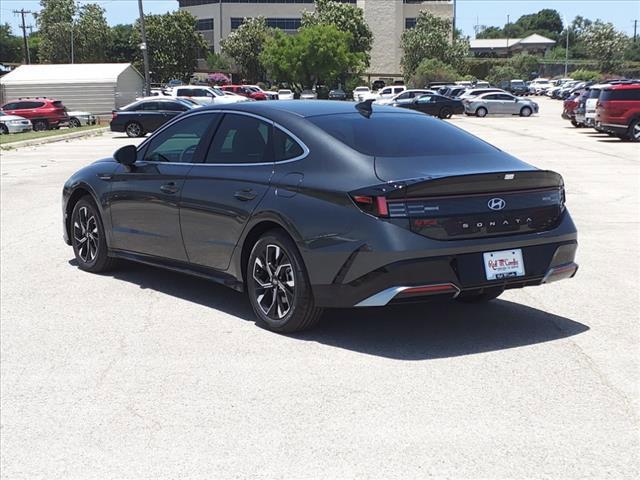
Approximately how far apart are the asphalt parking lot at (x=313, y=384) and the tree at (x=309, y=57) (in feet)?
229

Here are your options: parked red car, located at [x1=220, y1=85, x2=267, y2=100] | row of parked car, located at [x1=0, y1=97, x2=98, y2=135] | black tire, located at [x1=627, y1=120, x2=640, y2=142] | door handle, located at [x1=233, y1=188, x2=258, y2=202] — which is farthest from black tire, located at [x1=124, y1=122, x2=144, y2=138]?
door handle, located at [x1=233, y1=188, x2=258, y2=202]

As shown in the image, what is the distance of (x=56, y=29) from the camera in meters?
102

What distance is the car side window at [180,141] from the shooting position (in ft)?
23.3

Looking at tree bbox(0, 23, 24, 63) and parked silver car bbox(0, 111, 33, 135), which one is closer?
parked silver car bbox(0, 111, 33, 135)

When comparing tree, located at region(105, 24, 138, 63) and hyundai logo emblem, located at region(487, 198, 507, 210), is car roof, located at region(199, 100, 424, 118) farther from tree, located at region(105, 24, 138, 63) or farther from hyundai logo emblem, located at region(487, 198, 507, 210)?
tree, located at region(105, 24, 138, 63)

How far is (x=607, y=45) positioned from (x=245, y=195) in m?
123

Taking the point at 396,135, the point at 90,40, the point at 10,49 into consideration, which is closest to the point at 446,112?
the point at 396,135

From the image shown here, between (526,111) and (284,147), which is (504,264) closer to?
(284,147)

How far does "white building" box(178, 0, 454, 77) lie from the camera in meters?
116

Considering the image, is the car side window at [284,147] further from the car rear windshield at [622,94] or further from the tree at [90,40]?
the tree at [90,40]

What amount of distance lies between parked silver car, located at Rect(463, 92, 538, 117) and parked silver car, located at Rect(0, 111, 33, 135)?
24419 millimetres

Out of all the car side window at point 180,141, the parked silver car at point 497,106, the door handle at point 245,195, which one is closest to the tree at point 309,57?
the parked silver car at point 497,106

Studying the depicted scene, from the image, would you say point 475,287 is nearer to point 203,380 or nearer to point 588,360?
point 588,360

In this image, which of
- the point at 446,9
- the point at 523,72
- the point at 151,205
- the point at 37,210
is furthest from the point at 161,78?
the point at 151,205
